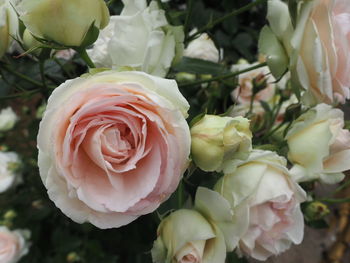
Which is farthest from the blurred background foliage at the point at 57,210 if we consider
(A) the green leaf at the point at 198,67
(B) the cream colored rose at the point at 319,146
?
(B) the cream colored rose at the point at 319,146

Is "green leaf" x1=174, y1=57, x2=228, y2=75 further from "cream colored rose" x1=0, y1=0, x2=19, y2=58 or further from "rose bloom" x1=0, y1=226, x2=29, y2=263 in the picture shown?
"rose bloom" x1=0, y1=226, x2=29, y2=263

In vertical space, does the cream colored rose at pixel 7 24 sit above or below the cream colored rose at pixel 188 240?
above

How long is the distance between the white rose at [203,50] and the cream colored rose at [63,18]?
0.34m

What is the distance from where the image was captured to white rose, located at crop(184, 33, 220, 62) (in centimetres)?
71

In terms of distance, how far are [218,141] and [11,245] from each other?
55 centimetres

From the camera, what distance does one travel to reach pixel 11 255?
730 mm

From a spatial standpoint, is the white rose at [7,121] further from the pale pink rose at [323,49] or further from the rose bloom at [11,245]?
the pale pink rose at [323,49]

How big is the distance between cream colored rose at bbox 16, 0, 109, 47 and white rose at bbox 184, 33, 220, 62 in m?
0.34

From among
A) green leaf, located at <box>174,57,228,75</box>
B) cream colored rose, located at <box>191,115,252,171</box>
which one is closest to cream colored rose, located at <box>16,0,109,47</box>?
cream colored rose, located at <box>191,115,252,171</box>

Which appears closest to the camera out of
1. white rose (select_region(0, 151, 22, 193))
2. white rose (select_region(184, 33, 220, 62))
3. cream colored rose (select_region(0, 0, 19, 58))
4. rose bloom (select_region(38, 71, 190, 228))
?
rose bloom (select_region(38, 71, 190, 228))

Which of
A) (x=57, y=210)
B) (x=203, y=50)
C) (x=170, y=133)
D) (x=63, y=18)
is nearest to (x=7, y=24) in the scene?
(x=63, y=18)

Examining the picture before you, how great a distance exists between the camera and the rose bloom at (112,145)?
326mm

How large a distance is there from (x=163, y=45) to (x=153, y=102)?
146 millimetres

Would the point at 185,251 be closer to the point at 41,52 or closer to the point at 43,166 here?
the point at 43,166
